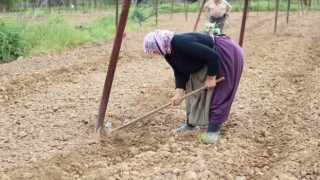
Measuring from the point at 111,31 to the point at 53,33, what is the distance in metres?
2.61

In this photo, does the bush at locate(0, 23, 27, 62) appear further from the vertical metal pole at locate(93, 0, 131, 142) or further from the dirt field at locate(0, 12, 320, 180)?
the vertical metal pole at locate(93, 0, 131, 142)

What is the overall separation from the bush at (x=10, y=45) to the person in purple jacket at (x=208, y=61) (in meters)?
5.49

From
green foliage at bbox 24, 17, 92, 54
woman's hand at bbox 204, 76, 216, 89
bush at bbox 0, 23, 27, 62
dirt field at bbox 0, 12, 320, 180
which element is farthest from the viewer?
green foliage at bbox 24, 17, 92, 54

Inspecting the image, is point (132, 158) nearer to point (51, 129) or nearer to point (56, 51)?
point (51, 129)

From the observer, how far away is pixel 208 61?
3924mm

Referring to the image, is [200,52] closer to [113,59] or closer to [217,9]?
[113,59]

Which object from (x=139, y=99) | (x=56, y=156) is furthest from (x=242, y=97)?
(x=56, y=156)

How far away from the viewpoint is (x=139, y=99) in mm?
5789

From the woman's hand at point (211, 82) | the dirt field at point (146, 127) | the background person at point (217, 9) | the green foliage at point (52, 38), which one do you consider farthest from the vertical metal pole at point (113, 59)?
the green foliage at point (52, 38)

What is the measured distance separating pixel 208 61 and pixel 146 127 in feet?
3.79

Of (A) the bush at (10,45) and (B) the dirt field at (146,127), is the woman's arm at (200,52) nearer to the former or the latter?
(B) the dirt field at (146,127)

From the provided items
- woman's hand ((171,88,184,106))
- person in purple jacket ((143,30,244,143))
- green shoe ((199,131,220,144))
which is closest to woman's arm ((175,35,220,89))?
person in purple jacket ((143,30,244,143))

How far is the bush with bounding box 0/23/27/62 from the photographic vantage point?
8859 millimetres

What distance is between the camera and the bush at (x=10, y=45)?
8859 mm
